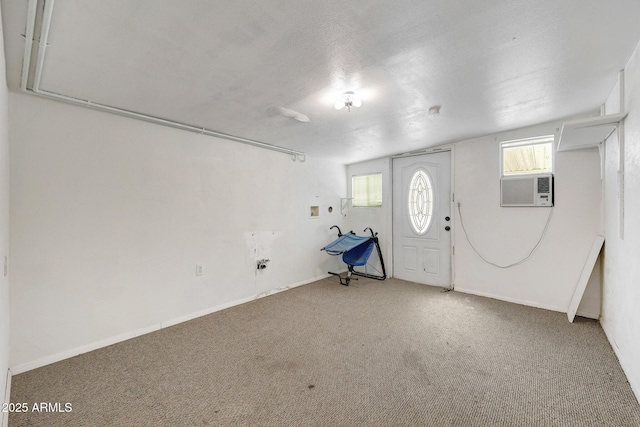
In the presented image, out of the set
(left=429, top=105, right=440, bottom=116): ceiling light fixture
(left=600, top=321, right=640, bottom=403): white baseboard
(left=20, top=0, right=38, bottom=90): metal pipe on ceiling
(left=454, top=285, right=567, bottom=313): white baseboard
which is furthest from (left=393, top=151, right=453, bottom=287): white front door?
(left=20, top=0, right=38, bottom=90): metal pipe on ceiling

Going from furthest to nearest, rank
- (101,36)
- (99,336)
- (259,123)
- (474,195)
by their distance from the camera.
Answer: (474,195) → (259,123) → (99,336) → (101,36)

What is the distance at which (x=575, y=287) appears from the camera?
300 cm

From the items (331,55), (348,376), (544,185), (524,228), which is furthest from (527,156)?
(348,376)

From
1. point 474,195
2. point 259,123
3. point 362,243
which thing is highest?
point 259,123

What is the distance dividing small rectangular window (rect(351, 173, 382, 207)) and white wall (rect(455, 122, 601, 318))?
1.38 meters

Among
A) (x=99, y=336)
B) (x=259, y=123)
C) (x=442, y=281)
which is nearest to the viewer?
(x=99, y=336)

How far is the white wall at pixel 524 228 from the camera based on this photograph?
9.74ft

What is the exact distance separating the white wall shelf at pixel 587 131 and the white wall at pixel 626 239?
0.24 feet

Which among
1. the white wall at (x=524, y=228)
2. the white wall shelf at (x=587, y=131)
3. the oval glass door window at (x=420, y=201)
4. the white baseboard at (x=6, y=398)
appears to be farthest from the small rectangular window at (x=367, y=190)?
the white baseboard at (x=6, y=398)

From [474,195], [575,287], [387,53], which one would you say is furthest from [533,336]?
[387,53]

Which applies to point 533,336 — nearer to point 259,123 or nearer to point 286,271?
point 286,271

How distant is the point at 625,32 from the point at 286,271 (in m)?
4.03

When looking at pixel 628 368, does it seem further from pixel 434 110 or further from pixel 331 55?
pixel 331 55

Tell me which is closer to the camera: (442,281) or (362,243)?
(442,281)
